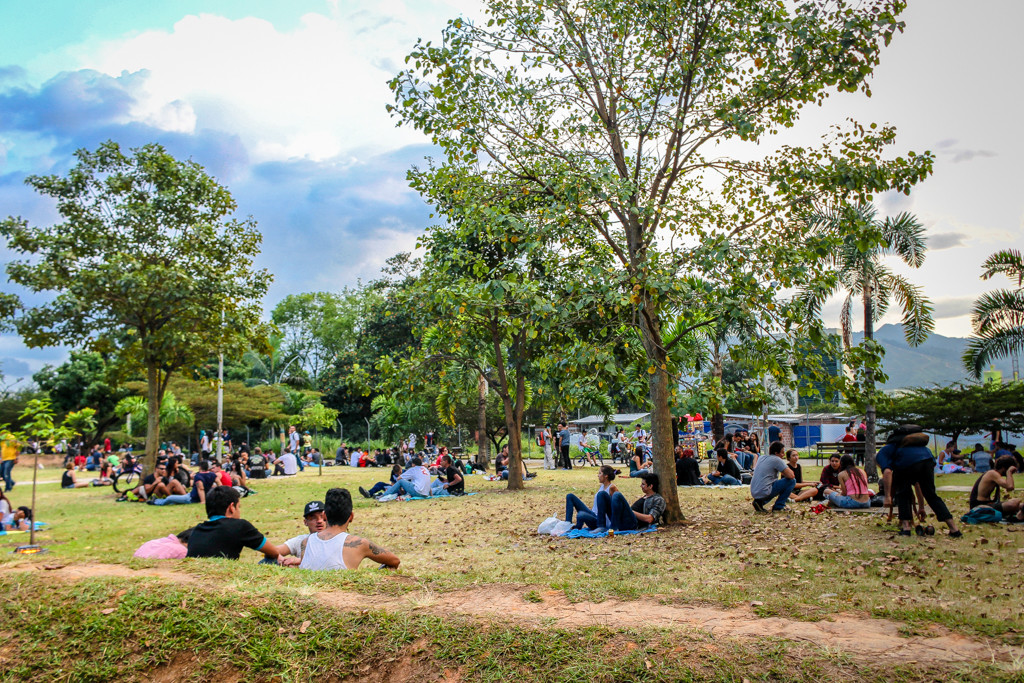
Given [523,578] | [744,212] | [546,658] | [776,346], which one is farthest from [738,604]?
[744,212]

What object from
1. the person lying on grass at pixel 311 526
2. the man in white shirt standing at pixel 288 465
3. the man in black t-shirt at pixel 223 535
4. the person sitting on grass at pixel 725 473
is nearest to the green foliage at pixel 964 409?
the person sitting on grass at pixel 725 473

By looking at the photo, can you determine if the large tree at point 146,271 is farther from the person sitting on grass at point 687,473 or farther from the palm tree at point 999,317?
the palm tree at point 999,317

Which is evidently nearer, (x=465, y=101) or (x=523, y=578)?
(x=523, y=578)

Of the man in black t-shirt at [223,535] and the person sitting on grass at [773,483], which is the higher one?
the man in black t-shirt at [223,535]

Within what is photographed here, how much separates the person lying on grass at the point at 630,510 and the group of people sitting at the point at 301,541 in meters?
4.97

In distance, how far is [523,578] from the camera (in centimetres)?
771

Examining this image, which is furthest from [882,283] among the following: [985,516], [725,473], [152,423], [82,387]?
[82,387]

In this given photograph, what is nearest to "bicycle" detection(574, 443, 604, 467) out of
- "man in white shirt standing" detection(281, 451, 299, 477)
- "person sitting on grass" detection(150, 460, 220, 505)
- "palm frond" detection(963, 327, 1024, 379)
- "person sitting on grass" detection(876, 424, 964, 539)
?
"man in white shirt standing" detection(281, 451, 299, 477)

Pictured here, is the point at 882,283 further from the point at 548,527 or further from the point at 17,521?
the point at 17,521

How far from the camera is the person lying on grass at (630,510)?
36.4ft

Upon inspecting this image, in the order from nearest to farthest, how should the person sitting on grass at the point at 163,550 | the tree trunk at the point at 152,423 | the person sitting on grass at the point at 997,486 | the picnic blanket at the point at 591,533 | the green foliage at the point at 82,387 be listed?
the person sitting on grass at the point at 163,550, the person sitting on grass at the point at 997,486, the picnic blanket at the point at 591,533, the tree trunk at the point at 152,423, the green foliage at the point at 82,387

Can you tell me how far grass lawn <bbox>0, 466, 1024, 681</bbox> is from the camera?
177 inches

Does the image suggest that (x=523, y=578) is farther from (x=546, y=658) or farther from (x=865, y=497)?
(x=865, y=497)

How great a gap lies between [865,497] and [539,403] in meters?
11.3
